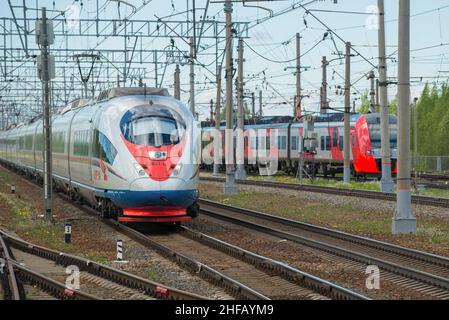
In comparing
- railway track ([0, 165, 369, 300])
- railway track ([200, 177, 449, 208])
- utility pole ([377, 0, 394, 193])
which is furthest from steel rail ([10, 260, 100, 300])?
utility pole ([377, 0, 394, 193])

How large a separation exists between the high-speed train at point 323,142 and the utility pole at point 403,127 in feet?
64.8

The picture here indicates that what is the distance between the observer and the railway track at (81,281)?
438 inches

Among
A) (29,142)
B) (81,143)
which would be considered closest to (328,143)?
(29,142)

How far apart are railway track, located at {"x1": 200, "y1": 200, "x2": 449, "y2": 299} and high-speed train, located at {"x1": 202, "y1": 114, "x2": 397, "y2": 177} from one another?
16.9 meters

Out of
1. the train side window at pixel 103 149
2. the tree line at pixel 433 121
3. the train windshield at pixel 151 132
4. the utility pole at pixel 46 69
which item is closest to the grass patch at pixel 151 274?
the train windshield at pixel 151 132

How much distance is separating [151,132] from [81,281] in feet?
21.3

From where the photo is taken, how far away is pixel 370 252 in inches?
622

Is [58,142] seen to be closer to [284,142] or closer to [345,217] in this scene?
[345,217]

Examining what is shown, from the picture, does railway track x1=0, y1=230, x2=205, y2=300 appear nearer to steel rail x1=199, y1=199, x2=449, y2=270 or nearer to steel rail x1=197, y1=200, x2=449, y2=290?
steel rail x1=197, y1=200, x2=449, y2=290

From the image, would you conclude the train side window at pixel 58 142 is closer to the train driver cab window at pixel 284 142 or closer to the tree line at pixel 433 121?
the train driver cab window at pixel 284 142

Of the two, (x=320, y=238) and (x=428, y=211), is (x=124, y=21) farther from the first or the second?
(x=320, y=238)

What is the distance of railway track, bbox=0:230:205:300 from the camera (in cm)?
1114
